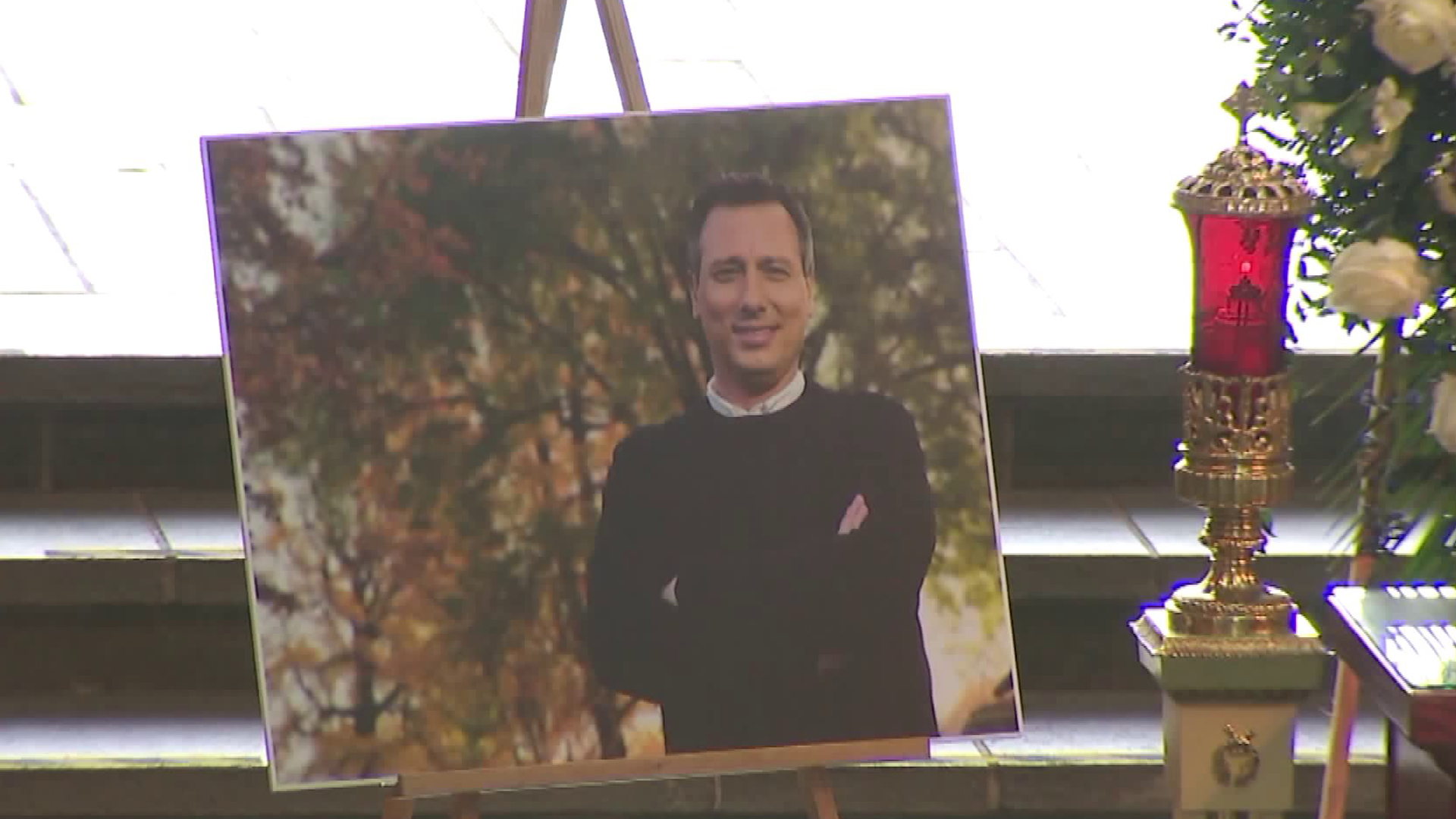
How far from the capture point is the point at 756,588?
7.14 feet

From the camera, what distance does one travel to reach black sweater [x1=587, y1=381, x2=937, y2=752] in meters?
2.17

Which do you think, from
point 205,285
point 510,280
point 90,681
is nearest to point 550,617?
point 510,280

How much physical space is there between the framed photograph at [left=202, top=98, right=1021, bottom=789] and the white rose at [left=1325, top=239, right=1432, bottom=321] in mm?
437

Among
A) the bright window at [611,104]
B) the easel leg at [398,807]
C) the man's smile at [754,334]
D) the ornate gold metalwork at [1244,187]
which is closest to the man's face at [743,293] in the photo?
the man's smile at [754,334]

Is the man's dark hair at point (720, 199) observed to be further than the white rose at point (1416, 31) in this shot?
Yes

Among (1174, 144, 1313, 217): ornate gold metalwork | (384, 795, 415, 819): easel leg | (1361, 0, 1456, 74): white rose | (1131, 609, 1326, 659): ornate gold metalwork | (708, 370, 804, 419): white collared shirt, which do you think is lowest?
(384, 795, 415, 819): easel leg

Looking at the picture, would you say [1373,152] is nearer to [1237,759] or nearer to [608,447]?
[1237,759]

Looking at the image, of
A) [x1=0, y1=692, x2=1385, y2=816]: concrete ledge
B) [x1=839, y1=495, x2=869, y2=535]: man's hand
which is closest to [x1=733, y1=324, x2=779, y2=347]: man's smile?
[x1=839, y1=495, x2=869, y2=535]: man's hand

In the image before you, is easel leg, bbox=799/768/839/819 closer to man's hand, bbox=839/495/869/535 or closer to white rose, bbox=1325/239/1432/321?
man's hand, bbox=839/495/869/535

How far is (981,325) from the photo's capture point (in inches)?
141

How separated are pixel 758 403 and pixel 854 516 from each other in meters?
0.15

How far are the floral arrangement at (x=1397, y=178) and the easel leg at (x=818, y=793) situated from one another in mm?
642

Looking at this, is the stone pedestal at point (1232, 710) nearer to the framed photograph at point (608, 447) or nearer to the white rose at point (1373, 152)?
the framed photograph at point (608, 447)

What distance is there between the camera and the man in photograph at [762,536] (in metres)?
2.17
